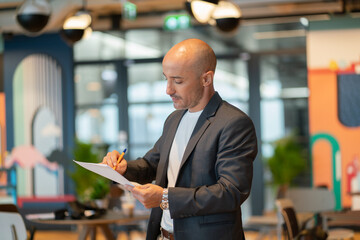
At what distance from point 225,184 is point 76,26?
13.5ft

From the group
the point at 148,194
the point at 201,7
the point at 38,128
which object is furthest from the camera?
the point at 38,128

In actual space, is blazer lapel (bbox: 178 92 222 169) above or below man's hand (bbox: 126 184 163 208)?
above

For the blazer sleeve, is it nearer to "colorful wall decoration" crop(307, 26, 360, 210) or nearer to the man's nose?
the man's nose

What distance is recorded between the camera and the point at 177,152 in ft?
8.92

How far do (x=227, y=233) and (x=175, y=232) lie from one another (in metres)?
0.23

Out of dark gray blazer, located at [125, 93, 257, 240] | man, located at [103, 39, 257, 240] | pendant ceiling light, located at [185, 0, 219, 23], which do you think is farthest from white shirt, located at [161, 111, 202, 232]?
pendant ceiling light, located at [185, 0, 219, 23]

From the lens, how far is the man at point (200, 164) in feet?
7.98

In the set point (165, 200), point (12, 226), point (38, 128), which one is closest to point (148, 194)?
point (165, 200)

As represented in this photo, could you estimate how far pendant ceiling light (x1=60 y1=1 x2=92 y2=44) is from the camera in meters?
6.11

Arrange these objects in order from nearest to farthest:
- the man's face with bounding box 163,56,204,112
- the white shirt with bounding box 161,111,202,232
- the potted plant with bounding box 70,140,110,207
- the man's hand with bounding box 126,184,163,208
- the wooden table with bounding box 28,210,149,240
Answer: the man's hand with bounding box 126,184,163,208, the man's face with bounding box 163,56,204,112, the white shirt with bounding box 161,111,202,232, the wooden table with bounding box 28,210,149,240, the potted plant with bounding box 70,140,110,207

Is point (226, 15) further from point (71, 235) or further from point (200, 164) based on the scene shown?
point (71, 235)

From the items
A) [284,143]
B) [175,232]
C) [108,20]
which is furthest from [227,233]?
[108,20]

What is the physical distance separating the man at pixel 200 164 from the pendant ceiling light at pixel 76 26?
3.63 m

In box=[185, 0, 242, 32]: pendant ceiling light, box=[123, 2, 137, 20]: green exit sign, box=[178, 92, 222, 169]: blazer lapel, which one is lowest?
A: box=[178, 92, 222, 169]: blazer lapel
